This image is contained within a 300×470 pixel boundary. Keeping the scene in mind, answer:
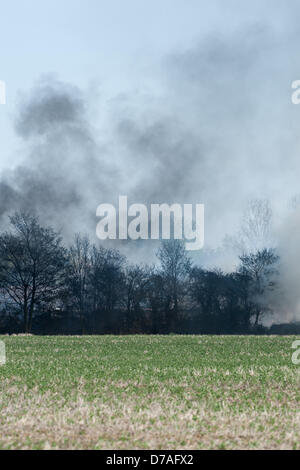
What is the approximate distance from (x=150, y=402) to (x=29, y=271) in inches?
1924

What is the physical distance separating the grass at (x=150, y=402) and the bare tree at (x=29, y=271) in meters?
37.8

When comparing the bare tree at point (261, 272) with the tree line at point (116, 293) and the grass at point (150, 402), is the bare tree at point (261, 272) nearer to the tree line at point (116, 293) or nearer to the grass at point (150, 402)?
the tree line at point (116, 293)

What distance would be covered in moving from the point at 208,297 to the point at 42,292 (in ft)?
55.9

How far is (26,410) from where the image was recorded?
11.8m

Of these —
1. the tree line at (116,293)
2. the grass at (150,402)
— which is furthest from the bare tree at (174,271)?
the grass at (150,402)

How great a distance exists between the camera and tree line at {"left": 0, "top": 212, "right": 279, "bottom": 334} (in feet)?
192

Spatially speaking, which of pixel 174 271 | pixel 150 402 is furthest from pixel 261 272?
pixel 150 402

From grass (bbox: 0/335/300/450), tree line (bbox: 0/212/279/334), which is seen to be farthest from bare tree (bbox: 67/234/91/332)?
grass (bbox: 0/335/300/450)

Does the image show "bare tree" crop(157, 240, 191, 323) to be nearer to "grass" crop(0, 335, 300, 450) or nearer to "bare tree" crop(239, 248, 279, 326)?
"bare tree" crop(239, 248, 279, 326)

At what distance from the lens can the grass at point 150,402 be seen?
9398mm

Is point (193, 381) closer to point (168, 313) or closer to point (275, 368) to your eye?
point (275, 368)
